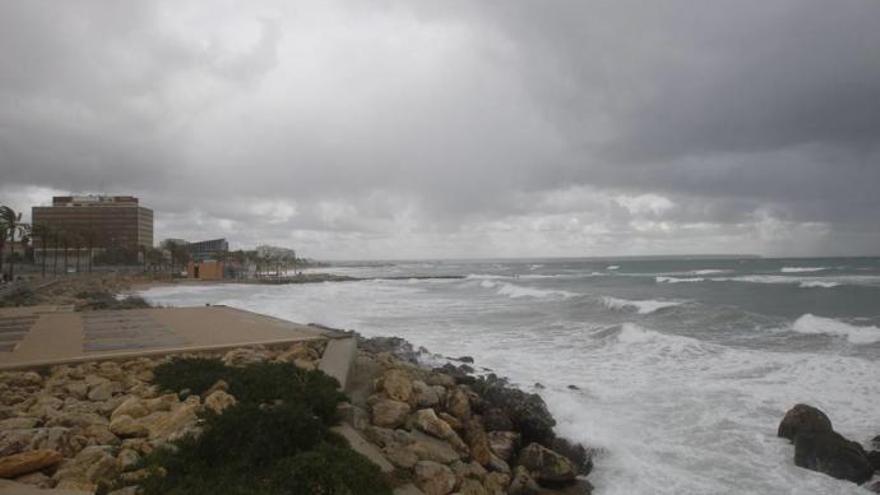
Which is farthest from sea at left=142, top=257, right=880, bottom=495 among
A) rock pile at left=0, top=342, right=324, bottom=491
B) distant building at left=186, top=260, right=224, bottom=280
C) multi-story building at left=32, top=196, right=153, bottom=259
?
multi-story building at left=32, top=196, right=153, bottom=259

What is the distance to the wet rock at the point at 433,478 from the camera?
6859 millimetres

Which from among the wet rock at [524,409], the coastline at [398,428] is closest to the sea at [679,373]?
the wet rock at [524,409]

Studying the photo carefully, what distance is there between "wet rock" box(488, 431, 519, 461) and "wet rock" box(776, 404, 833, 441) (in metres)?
5.05

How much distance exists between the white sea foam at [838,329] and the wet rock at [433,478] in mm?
18711

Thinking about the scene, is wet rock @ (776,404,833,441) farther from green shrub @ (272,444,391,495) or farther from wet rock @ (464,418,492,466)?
green shrub @ (272,444,391,495)

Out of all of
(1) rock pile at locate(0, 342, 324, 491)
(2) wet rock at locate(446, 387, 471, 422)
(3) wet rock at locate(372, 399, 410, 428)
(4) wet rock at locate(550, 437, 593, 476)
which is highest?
(1) rock pile at locate(0, 342, 324, 491)

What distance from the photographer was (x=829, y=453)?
8.86m

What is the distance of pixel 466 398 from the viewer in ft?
33.4

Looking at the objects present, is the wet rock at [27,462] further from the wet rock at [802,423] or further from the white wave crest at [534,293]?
the white wave crest at [534,293]

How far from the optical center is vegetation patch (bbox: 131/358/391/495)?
541 centimetres

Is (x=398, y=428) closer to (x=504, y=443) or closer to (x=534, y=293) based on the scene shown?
(x=504, y=443)

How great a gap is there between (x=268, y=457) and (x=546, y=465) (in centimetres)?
456

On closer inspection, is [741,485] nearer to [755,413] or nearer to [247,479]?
[755,413]

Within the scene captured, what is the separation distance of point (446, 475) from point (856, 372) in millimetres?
13181
